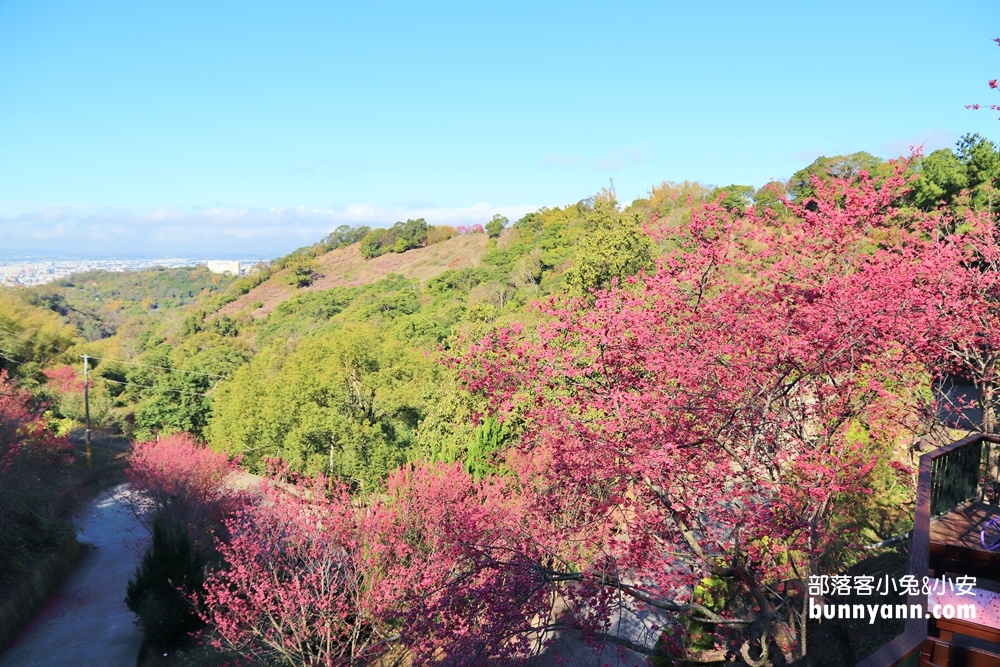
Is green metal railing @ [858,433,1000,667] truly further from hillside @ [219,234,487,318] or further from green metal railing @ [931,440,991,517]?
hillside @ [219,234,487,318]

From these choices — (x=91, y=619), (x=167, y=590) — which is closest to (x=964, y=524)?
(x=167, y=590)

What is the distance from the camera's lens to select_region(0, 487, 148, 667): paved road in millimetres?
11070

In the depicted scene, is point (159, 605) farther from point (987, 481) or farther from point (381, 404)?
point (987, 481)

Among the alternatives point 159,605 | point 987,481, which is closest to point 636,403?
point 987,481

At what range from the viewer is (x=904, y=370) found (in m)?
6.32

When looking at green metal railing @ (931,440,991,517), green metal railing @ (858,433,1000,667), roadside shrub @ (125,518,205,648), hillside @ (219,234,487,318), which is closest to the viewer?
green metal railing @ (858,433,1000,667)

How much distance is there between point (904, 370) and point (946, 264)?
1466 mm

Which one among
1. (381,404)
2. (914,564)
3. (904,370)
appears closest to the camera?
(914,564)

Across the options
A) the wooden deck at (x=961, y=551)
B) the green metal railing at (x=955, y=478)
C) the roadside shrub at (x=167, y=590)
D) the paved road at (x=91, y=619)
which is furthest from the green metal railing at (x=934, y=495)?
the paved road at (x=91, y=619)

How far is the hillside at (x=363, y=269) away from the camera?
53500 mm

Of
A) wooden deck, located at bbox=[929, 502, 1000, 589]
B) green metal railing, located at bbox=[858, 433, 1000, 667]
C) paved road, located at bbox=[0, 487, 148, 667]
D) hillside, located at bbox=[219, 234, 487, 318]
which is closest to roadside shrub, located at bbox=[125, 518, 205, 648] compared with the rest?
paved road, located at bbox=[0, 487, 148, 667]

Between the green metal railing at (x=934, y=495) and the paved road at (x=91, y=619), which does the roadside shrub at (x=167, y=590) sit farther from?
the green metal railing at (x=934, y=495)

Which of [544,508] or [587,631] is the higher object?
[587,631]

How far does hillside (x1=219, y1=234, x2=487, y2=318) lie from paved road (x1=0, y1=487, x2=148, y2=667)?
114ft
